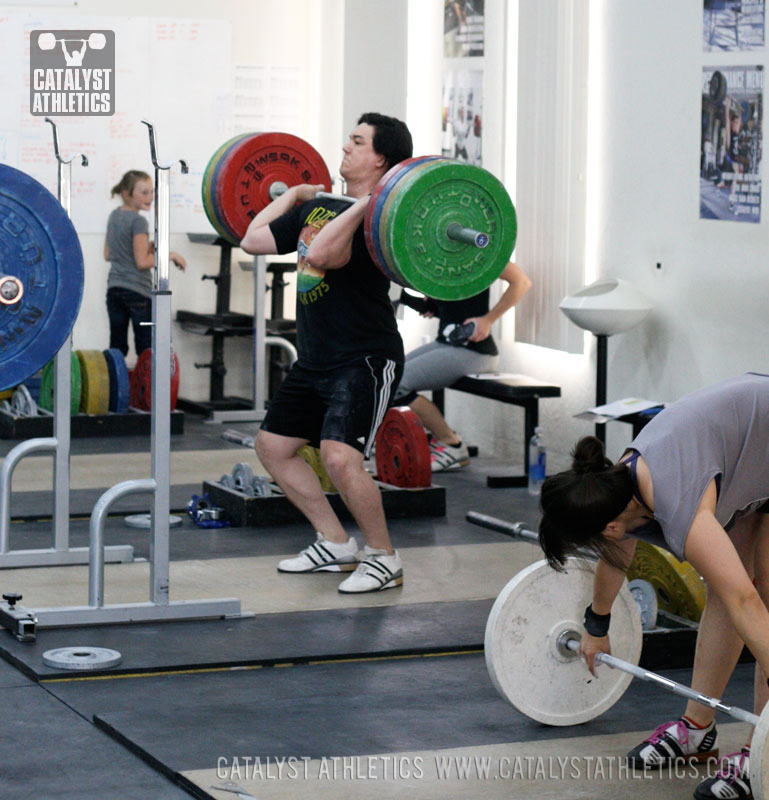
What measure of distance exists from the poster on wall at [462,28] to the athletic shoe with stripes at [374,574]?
3467 millimetres

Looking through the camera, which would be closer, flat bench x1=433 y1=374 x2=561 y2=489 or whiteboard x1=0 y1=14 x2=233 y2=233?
flat bench x1=433 y1=374 x2=561 y2=489

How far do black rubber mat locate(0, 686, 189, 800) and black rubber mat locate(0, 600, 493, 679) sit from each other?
27 centimetres

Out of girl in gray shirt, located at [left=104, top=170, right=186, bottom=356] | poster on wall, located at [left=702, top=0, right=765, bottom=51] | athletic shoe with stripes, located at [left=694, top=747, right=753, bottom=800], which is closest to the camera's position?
athletic shoe with stripes, located at [left=694, top=747, right=753, bottom=800]

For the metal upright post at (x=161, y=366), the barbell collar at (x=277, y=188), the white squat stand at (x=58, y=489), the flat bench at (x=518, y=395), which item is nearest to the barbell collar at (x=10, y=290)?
the metal upright post at (x=161, y=366)

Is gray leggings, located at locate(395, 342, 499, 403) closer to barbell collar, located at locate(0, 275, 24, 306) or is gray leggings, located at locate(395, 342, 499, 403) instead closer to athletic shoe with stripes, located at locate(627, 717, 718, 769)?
barbell collar, located at locate(0, 275, 24, 306)

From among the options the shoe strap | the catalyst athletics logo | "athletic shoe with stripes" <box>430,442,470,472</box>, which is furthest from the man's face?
the catalyst athletics logo

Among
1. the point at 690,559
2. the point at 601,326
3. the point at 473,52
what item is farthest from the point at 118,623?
the point at 473,52

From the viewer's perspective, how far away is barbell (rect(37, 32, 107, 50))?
8.05 metres

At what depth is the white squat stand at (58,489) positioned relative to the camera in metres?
4.41

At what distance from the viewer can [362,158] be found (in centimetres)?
430

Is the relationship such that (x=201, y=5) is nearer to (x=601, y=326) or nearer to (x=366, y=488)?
(x=601, y=326)

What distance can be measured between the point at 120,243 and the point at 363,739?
513 cm

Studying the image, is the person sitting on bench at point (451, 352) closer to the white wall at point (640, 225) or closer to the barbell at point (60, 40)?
the white wall at point (640, 225)

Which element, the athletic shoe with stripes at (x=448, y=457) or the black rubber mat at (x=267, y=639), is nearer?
the black rubber mat at (x=267, y=639)
